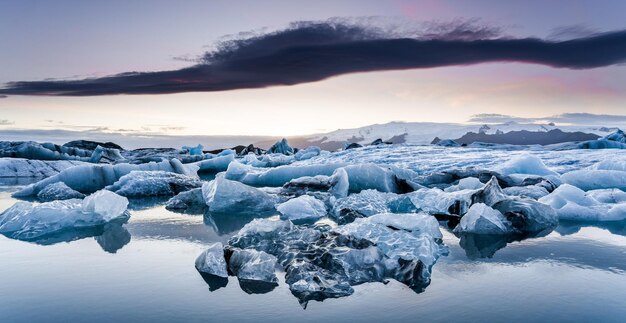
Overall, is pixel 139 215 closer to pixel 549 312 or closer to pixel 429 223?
pixel 429 223

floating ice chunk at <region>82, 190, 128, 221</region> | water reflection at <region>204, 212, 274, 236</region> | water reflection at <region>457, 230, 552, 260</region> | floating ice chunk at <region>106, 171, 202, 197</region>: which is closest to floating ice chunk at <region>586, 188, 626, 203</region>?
water reflection at <region>457, 230, 552, 260</region>

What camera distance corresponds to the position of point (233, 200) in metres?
6.08

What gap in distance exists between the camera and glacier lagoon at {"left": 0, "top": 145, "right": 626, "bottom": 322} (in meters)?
2.13

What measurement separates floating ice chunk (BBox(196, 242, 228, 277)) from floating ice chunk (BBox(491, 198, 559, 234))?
120 inches

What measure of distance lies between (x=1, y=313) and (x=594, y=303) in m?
3.03

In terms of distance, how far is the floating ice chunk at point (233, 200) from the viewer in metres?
6.06

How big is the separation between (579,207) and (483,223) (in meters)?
1.79

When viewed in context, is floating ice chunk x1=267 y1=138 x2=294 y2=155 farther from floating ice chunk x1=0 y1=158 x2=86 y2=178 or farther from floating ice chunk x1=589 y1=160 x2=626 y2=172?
floating ice chunk x1=589 y1=160 x2=626 y2=172

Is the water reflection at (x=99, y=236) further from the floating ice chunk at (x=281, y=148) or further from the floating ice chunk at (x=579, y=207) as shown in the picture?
the floating ice chunk at (x=281, y=148)

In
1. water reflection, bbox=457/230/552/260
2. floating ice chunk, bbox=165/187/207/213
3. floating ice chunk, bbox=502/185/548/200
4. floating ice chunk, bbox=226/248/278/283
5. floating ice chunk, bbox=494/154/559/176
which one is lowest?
floating ice chunk, bbox=165/187/207/213

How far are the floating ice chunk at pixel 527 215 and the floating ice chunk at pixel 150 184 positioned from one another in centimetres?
590

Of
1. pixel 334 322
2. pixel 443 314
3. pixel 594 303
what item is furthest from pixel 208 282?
pixel 594 303

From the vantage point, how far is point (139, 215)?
547cm

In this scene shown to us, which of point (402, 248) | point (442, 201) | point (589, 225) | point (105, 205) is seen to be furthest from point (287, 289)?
point (589, 225)
